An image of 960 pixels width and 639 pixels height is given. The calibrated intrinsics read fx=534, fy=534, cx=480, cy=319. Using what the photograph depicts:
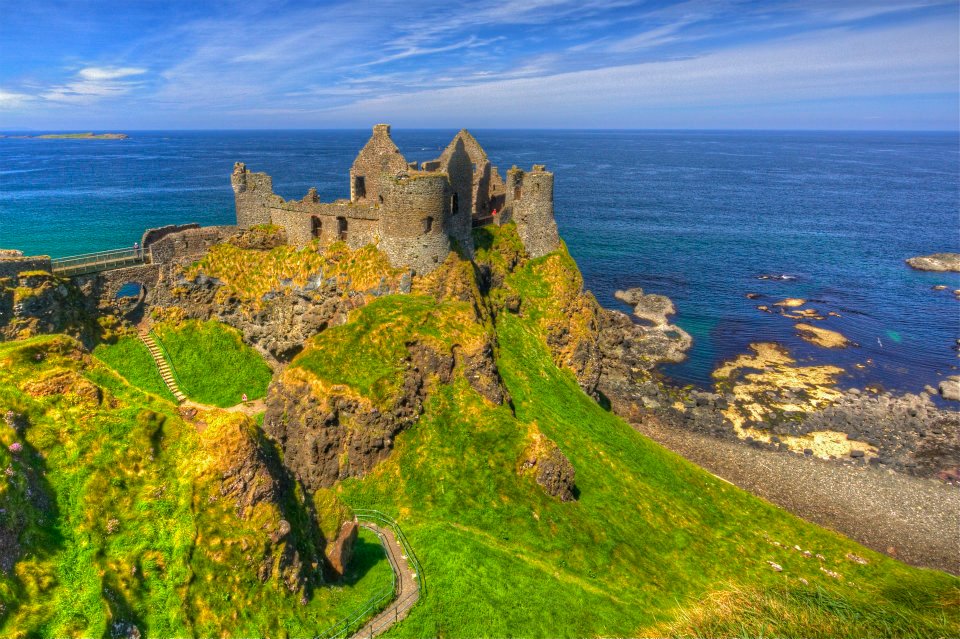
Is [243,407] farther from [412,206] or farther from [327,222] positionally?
[412,206]

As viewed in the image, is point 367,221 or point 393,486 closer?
point 393,486

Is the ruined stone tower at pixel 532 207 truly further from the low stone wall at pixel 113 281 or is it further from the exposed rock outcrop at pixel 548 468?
the low stone wall at pixel 113 281

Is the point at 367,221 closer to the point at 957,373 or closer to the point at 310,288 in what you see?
the point at 310,288

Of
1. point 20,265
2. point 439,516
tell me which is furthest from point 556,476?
point 20,265

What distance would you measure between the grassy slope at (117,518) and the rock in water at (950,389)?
64.5 meters

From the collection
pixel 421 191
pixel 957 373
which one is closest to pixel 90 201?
pixel 421 191

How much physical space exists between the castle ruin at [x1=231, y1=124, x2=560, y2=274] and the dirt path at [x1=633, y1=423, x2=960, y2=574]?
22.3 m

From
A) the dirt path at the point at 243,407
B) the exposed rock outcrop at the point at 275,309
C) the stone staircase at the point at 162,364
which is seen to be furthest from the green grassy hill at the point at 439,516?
the dirt path at the point at 243,407

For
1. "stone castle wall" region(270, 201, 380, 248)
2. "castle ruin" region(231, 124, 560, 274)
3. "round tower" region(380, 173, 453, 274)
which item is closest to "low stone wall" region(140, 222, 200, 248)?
"castle ruin" region(231, 124, 560, 274)

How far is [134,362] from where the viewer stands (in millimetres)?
38875

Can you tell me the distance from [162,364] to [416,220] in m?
21.9

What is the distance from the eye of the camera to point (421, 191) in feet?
113

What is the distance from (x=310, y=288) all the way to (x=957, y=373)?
68.3 meters

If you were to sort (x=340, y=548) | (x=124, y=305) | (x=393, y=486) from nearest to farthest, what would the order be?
(x=340, y=548) → (x=393, y=486) → (x=124, y=305)
